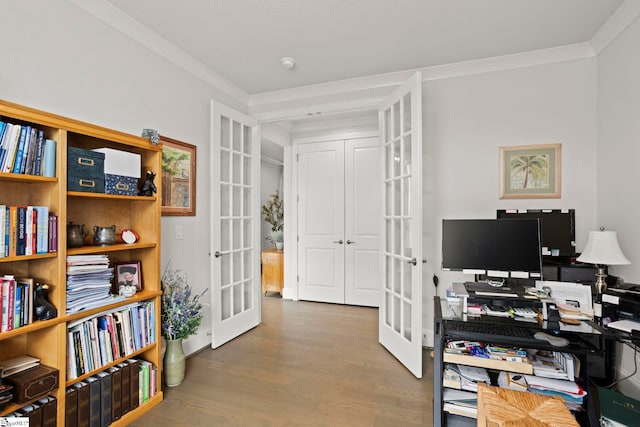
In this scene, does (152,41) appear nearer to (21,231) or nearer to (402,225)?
(21,231)

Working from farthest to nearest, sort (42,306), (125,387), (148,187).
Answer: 1. (148,187)
2. (125,387)
3. (42,306)

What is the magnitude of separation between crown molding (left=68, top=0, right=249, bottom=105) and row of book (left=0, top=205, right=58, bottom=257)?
4.36ft

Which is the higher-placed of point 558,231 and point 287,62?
point 287,62

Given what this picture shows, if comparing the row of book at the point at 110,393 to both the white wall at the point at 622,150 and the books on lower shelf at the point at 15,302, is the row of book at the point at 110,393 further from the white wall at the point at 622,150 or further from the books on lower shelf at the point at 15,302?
the white wall at the point at 622,150

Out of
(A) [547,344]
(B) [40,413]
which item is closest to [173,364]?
(B) [40,413]

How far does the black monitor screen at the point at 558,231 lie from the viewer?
2525 mm

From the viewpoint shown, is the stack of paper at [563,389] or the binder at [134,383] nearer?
the stack of paper at [563,389]

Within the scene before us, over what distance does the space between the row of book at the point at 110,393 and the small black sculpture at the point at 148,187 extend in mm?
1099

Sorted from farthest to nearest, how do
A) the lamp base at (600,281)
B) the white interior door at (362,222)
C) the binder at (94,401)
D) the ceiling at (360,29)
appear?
the white interior door at (362,222) < the ceiling at (360,29) < the lamp base at (600,281) < the binder at (94,401)

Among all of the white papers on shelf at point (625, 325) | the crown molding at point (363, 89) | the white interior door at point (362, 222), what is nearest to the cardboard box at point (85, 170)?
the crown molding at point (363, 89)

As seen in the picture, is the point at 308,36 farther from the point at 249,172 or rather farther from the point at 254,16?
the point at 249,172

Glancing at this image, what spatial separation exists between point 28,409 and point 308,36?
2804 millimetres

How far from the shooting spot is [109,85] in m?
2.14

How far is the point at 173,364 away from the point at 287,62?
2632 millimetres
